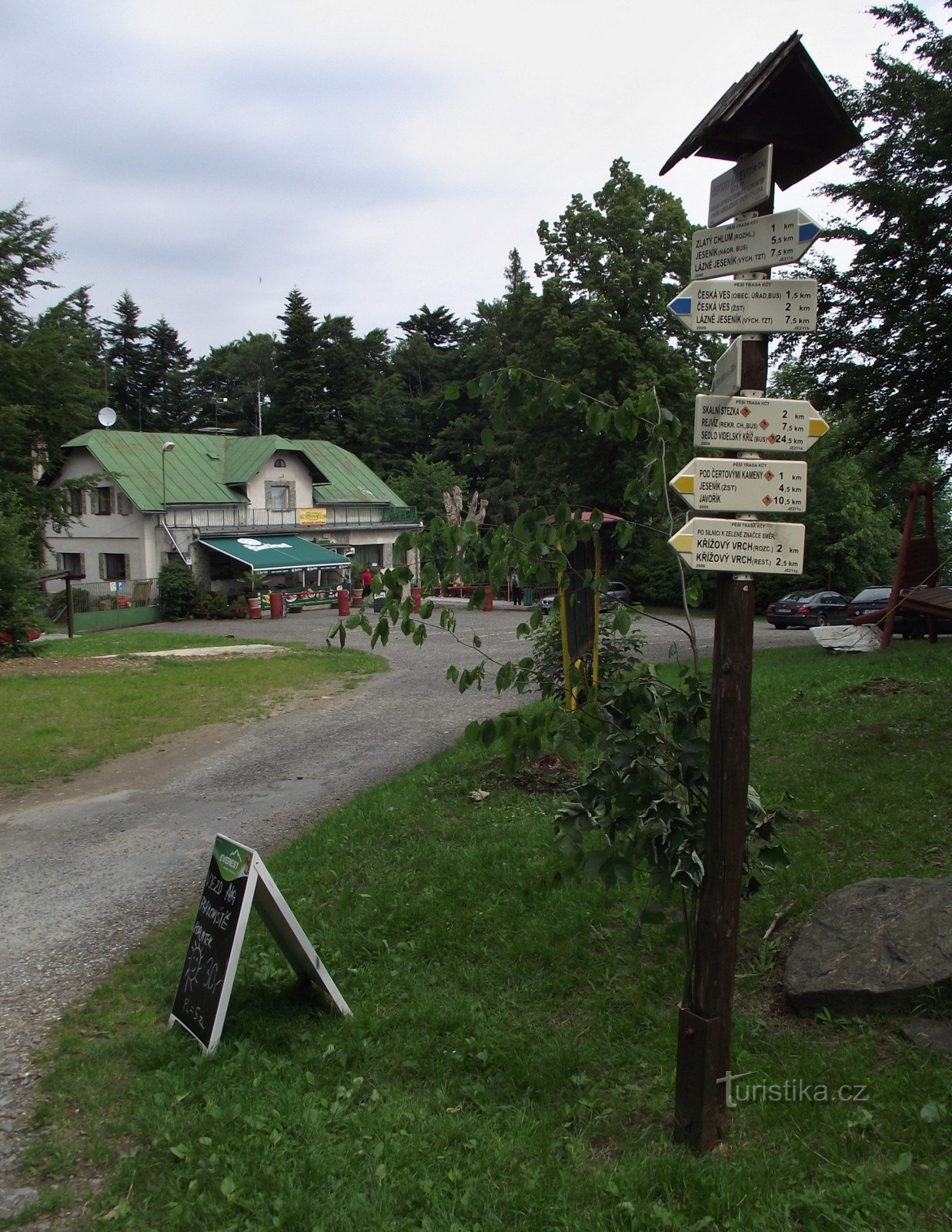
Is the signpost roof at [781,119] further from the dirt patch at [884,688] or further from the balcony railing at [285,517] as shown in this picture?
the balcony railing at [285,517]

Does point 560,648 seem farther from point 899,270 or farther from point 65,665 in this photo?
point 65,665

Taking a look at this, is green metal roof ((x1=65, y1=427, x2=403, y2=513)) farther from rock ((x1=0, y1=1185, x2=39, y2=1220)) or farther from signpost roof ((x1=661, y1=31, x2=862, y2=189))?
signpost roof ((x1=661, y1=31, x2=862, y2=189))

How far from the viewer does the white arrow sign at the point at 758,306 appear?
3514 millimetres

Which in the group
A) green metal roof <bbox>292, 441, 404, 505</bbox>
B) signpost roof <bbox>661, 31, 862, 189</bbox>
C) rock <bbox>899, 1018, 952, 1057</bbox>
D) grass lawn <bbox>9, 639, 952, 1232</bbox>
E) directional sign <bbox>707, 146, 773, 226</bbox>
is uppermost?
green metal roof <bbox>292, 441, 404, 505</bbox>

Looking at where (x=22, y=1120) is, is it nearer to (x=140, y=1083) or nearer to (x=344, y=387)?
(x=140, y=1083)

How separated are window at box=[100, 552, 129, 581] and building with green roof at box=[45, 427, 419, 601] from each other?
A: 42mm

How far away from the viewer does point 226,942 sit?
4.66 metres

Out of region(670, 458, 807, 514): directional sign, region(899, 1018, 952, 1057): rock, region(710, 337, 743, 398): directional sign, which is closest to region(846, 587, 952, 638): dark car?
region(899, 1018, 952, 1057): rock

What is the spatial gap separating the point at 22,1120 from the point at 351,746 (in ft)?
25.9

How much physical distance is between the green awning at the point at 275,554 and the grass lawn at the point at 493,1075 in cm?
3186

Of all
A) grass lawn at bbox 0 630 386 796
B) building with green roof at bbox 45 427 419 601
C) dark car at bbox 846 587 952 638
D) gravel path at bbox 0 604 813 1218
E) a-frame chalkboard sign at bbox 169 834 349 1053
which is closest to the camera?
a-frame chalkboard sign at bbox 169 834 349 1053

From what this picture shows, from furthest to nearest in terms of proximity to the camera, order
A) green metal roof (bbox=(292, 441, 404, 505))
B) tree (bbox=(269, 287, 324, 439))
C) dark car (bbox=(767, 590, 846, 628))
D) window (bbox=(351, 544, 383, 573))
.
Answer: tree (bbox=(269, 287, 324, 439)), window (bbox=(351, 544, 383, 573)), green metal roof (bbox=(292, 441, 404, 505)), dark car (bbox=(767, 590, 846, 628))

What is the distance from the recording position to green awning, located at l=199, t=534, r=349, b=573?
125ft

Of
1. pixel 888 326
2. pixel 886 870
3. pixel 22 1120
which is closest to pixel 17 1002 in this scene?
pixel 22 1120
